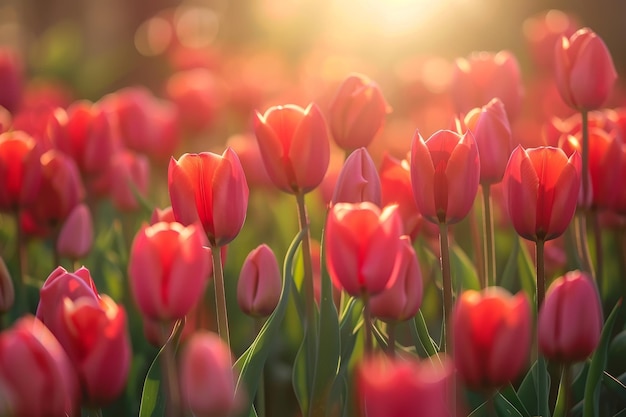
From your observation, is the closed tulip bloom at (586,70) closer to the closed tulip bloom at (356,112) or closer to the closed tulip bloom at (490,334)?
the closed tulip bloom at (356,112)

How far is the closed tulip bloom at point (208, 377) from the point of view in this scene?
69cm

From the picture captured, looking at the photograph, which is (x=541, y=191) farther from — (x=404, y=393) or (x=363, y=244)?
(x=404, y=393)

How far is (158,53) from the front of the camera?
13.5 ft

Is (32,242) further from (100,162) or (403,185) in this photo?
(403,185)

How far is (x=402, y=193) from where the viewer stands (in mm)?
1311

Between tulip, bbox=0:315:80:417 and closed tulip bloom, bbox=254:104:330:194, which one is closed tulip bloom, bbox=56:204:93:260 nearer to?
closed tulip bloom, bbox=254:104:330:194

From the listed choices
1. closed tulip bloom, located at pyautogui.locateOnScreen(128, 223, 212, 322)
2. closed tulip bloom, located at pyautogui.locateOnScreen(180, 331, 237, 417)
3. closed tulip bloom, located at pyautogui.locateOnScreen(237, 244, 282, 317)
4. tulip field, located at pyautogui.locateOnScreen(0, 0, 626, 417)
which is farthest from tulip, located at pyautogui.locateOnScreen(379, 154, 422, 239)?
closed tulip bloom, located at pyautogui.locateOnScreen(180, 331, 237, 417)

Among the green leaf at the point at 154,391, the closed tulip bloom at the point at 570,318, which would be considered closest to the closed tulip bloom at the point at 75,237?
the green leaf at the point at 154,391

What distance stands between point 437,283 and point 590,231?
23.6 inches

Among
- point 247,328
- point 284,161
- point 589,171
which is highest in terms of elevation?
point 284,161

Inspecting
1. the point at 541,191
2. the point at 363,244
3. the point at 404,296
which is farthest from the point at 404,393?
the point at 541,191

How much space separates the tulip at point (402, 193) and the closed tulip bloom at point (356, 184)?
0.46 feet

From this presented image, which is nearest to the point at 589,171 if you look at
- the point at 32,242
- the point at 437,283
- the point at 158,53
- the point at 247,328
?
the point at 437,283

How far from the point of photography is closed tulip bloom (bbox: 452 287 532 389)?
739 millimetres
